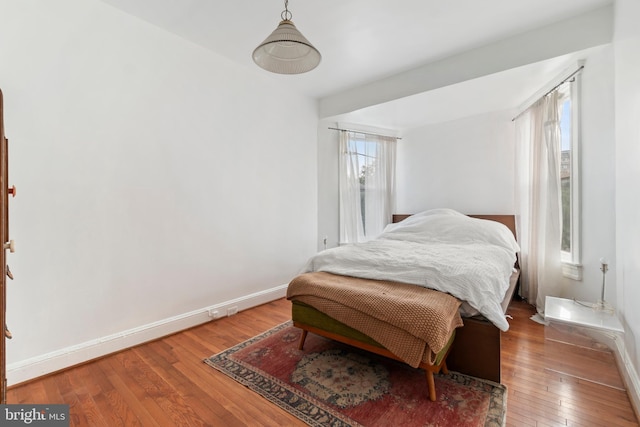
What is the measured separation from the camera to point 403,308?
1.60 metres

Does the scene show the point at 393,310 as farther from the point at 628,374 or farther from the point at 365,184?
the point at 365,184

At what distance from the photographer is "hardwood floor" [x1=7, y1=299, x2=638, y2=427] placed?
1460 mm

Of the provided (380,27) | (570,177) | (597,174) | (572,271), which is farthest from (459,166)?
(380,27)

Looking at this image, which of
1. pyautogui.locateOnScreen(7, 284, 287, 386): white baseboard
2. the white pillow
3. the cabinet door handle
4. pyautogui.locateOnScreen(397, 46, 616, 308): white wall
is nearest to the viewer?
the cabinet door handle

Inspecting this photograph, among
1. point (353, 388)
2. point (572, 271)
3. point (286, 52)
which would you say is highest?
point (286, 52)

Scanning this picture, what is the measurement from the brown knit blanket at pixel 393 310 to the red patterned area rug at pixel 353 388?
0.27 m

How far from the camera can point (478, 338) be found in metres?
1.76

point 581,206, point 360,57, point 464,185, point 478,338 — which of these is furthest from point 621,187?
point 360,57

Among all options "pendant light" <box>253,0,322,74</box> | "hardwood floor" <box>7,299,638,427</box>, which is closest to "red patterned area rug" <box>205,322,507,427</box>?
"hardwood floor" <box>7,299,638,427</box>

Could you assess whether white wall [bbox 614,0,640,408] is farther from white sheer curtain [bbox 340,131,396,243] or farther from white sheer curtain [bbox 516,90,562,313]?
white sheer curtain [bbox 340,131,396,243]

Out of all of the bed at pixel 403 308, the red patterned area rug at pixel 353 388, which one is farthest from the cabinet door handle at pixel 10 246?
the bed at pixel 403 308

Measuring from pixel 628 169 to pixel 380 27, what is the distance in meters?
1.96

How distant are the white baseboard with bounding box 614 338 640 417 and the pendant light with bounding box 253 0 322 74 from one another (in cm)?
253

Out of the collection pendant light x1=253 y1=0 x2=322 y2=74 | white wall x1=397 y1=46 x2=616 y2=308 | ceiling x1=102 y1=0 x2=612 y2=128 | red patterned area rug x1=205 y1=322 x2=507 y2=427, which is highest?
ceiling x1=102 y1=0 x2=612 y2=128
